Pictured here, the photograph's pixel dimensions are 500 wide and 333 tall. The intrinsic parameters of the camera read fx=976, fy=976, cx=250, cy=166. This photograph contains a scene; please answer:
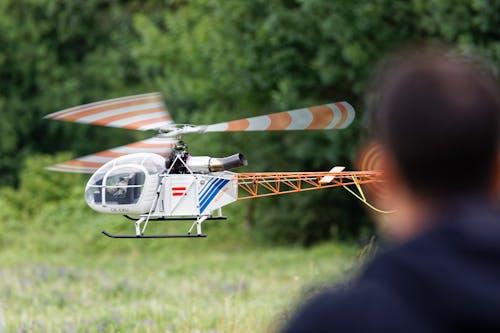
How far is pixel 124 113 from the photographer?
4.45m

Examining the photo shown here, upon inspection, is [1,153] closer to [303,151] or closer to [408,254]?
[303,151]

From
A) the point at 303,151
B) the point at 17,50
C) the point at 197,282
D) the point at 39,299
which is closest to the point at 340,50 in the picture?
the point at 303,151

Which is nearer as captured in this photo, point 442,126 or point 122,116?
point 442,126

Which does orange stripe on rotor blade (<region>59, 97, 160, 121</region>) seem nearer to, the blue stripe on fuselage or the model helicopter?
the model helicopter

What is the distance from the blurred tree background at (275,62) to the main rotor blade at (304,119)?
28.7ft

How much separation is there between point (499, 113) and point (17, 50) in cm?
2625

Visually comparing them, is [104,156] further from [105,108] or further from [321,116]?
[321,116]

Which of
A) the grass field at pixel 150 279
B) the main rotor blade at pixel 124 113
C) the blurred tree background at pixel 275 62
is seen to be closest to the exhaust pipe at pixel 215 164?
the main rotor blade at pixel 124 113

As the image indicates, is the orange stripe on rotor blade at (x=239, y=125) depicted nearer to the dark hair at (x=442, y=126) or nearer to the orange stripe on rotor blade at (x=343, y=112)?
the orange stripe on rotor blade at (x=343, y=112)

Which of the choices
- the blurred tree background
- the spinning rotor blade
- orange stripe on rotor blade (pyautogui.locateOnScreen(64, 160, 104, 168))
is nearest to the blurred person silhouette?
the spinning rotor blade

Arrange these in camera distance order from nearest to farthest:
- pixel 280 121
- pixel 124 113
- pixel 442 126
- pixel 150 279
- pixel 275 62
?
1. pixel 442 126
2. pixel 280 121
3. pixel 124 113
4. pixel 150 279
5. pixel 275 62

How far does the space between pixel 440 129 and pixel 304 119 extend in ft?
9.12

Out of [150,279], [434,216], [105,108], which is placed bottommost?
[150,279]

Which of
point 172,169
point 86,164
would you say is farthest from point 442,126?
point 86,164
